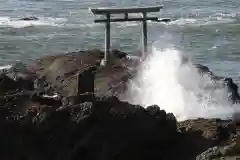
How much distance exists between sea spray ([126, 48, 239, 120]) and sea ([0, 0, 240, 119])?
0.78 metres

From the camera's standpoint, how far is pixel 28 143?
14344 millimetres

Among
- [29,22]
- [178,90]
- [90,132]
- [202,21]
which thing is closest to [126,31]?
[202,21]

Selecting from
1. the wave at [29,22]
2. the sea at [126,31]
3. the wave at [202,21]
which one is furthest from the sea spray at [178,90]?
the wave at [202,21]

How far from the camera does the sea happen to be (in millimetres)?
35969

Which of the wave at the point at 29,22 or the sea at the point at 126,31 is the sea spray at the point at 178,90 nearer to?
the sea at the point at 126,31

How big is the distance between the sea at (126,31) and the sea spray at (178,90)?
2.55 ft

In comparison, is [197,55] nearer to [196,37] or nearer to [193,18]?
[196,37]

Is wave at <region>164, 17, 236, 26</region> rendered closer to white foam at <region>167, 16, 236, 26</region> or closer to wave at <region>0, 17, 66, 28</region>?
white foam at <region>167, 16, 236, 26</region>

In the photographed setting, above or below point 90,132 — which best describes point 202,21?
below

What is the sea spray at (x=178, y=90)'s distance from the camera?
20.3 m

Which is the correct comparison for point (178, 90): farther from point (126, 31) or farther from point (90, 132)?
point (126, 31)

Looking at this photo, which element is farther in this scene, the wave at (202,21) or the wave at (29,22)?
the wave at (202,21)

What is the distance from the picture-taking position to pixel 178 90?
21219 millimetres

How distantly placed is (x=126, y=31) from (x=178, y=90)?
2320 cm
